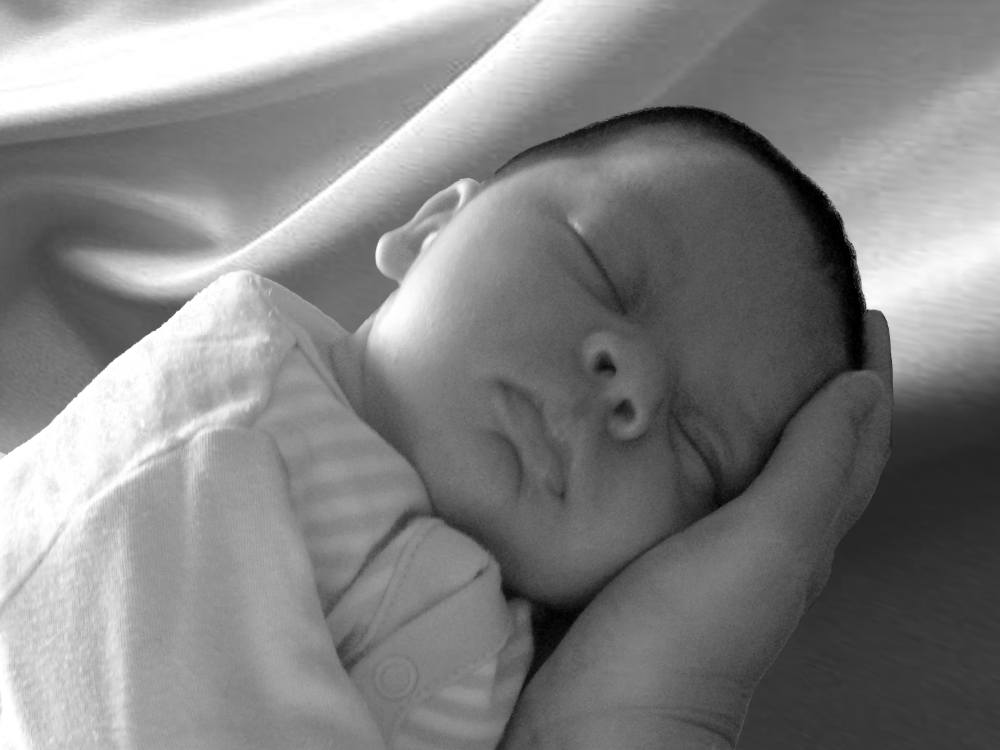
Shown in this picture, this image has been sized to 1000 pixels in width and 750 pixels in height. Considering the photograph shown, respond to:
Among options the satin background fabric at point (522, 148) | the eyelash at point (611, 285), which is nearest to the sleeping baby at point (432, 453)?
the eyelash at point (611, 285)

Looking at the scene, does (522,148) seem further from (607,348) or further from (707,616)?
(707,616)

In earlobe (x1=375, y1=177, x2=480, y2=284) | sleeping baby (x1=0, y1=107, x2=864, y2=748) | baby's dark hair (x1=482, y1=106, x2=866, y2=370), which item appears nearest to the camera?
sleeping baby (x1=0, y1=107, x2=864, y2=748)

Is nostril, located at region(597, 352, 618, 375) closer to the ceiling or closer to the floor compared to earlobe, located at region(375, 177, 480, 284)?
closer to the floor

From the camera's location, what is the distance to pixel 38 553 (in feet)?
2.47

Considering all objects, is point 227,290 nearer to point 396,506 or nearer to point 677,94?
point 396,506

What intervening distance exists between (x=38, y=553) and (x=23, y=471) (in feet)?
0.36

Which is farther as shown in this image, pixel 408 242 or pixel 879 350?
pixel 408 242

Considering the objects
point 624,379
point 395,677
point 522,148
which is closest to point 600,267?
point 624,379

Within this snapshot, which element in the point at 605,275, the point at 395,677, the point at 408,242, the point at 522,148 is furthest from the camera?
the point at 522,148

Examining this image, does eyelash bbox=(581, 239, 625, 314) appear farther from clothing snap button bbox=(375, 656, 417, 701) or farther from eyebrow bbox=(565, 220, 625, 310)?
clothing snap button bbox=(375, 656, 417, 701)

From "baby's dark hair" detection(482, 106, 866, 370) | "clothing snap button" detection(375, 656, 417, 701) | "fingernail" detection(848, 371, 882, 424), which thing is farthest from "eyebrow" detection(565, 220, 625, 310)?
"clothing snap button" detection(375, 656, 417, 701)

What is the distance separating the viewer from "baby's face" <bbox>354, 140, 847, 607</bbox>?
820mm

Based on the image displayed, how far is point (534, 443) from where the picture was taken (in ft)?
2.69

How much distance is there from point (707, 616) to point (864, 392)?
0.24 m
